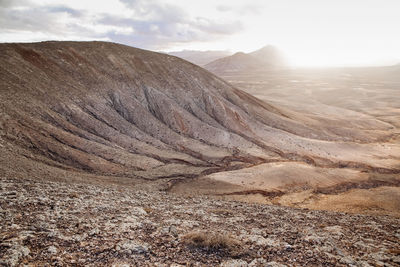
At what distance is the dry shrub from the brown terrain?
5cm

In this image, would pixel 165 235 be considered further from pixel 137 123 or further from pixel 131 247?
pixel 137 123

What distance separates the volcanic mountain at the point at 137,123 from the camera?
857 inches

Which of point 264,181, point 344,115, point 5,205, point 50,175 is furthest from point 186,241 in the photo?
point 344,115

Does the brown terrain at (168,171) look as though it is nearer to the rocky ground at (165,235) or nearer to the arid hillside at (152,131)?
the rocky ground at (165,235)

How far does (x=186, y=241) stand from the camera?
8539 mm

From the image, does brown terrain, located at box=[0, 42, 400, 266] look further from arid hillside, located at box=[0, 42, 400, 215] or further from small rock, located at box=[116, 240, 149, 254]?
arid hillside, located at box=[0, 42, 400, 215]

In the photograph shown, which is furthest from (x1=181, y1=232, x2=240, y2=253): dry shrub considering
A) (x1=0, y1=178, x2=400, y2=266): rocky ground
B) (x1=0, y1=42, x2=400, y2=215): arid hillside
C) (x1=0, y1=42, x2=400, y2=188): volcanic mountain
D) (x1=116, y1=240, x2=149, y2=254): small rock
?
(x1=0, y1=42, x2=400, y2=188): volcanic mountain

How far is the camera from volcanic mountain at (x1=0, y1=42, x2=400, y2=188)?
21.8 meters

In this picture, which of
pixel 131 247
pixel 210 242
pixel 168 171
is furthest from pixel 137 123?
pixel 210 242

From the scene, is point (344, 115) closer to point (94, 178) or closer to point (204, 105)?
point (204, 105)

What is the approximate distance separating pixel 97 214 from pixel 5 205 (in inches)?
118

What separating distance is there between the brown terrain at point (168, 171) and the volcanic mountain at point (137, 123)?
0.57 ft

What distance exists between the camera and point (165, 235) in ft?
29.4

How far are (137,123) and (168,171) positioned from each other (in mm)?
10401
